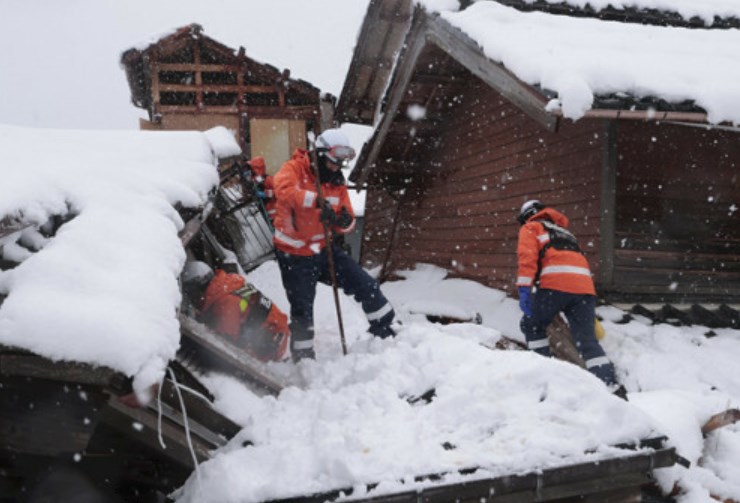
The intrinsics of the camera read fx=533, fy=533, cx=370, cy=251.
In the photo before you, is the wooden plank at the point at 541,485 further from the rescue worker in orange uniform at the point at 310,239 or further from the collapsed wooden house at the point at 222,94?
the collapsed wooden house at the point at 222,94

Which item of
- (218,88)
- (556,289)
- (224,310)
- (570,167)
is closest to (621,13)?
(570,167)

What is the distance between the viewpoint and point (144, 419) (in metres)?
2.40

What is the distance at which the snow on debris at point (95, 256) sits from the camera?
1884mm

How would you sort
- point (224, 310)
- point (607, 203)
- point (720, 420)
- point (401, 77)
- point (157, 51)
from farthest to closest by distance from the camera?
point (157, 51), point (401, 77), point (607, 203), point (224, 310), point (720, 420)

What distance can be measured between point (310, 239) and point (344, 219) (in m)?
0.39

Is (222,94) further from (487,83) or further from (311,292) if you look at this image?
(311,292)

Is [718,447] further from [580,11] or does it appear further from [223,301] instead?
[580,11]

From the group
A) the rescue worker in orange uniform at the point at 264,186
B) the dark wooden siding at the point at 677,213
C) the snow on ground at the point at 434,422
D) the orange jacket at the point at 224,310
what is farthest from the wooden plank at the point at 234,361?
the dark wooden siding at the point at 677,213

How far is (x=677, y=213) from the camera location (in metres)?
6.09

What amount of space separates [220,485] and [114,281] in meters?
1.04

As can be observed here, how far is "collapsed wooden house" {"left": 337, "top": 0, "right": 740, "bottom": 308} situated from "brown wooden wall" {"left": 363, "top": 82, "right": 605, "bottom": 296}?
0.7 inches

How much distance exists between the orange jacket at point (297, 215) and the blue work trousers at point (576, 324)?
1959mm

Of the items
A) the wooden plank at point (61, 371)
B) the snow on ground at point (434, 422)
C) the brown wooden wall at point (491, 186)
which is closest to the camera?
the wooden plank at point (61, 371)

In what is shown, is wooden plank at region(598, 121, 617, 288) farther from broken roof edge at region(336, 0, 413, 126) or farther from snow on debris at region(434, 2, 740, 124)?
broken roof edge at region(336, 0, 413, 126)
